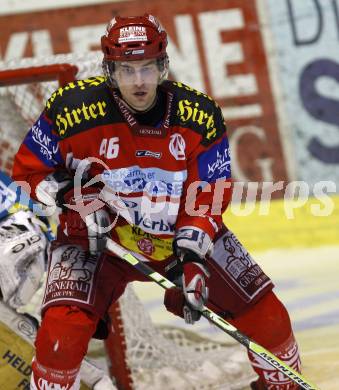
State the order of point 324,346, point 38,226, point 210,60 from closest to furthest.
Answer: point 38,226, point 324,346, point 210,60

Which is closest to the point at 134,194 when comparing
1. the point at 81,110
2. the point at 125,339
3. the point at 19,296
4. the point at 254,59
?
the point at 81,110

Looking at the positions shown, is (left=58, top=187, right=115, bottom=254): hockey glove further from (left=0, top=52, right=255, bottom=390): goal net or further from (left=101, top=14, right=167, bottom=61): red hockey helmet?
(left=0, top=52, right=255, bottom=390): goal net

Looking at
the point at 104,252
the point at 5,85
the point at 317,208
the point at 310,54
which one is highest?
the point at 5,85

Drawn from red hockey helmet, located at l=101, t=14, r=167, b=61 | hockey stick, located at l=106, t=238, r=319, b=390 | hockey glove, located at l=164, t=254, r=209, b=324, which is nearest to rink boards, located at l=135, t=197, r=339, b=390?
hockey stick, located at l=106, t=238, r=319, b=390

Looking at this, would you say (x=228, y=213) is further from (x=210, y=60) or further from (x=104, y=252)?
(x=104, y=252)

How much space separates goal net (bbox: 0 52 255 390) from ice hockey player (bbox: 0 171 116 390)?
1.34 ft

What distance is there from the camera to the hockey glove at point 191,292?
407 centimetres

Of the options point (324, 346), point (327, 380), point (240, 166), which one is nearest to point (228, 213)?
point (240, 166)

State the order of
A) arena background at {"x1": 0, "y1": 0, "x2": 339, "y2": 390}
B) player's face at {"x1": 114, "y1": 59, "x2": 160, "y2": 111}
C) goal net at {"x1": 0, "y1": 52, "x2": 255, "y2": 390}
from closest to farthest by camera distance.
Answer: player's face at {"x1": 114, "y1": 59, "x2": 160, "y2": 111}
goal net at {"x1": 0, "y1": 52, "x2": 255, "y2": 390}
arena background at {"x1": 0, "y1": 0, "x2": 339, "y2": 390}

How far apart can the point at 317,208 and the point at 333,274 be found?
112 centimetres

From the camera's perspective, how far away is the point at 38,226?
4859 mm

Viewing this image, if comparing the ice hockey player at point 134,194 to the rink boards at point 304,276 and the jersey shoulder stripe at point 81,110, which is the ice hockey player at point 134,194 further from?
the rink boards at point 304,276

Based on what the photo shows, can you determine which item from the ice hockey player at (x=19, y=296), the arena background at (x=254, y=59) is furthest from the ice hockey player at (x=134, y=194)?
the arena background at (x=254, y=59)

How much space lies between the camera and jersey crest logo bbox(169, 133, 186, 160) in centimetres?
418
